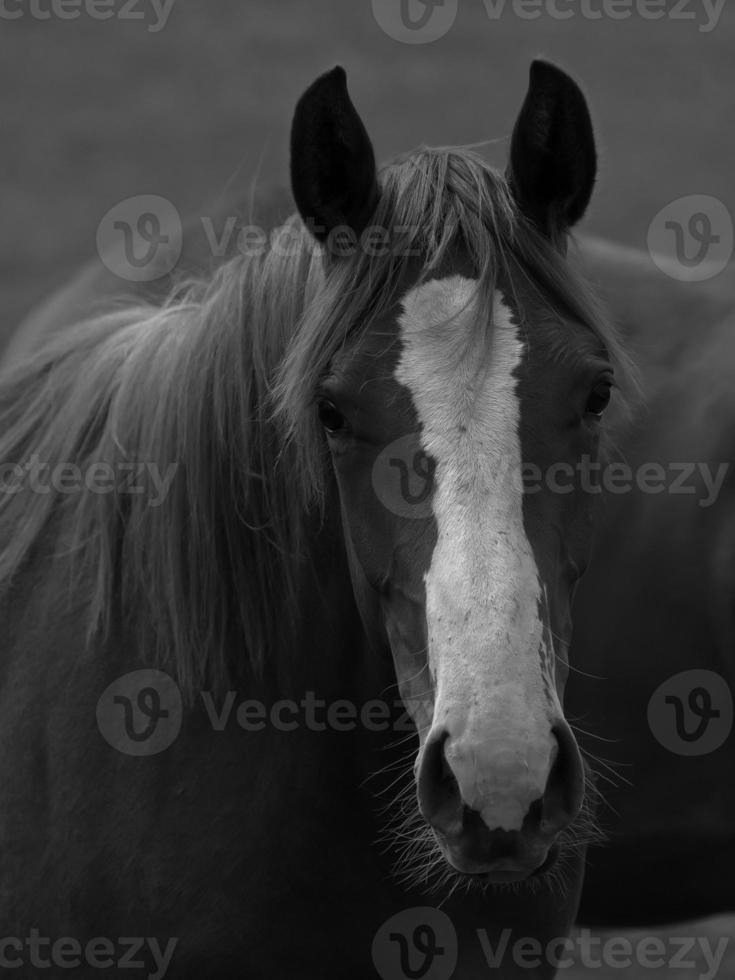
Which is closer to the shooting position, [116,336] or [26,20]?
[116,336]

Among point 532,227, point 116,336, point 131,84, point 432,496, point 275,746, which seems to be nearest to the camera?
point 432,496

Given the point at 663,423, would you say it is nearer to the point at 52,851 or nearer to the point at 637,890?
the point at 637,890

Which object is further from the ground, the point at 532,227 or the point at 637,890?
the point at 532,227

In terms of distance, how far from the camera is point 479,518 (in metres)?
1.84

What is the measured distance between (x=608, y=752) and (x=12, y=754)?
5.10ft

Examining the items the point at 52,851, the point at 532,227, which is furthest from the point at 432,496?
the point at 52,851

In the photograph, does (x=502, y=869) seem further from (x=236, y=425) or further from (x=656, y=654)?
(x=656, y=654)

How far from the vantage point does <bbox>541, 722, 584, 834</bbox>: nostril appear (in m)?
1.77

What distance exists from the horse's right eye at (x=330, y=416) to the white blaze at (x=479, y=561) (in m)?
0.13

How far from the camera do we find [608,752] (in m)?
3.37

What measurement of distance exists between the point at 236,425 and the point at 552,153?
676 millimetres

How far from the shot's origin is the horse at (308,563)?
1954mm

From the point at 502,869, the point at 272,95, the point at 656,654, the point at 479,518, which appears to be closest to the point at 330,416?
the point at 479,518

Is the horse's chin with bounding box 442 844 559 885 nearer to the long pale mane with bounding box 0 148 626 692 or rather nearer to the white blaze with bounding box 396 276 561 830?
the white blaze with bounding box 396 276 561 830
